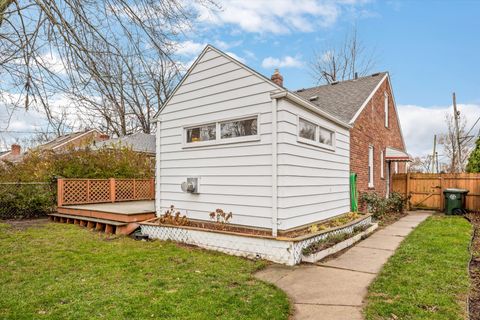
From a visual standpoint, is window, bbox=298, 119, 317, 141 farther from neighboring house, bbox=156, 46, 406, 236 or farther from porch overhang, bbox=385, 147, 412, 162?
porch overhang, bbox=385, 147, 412, 162

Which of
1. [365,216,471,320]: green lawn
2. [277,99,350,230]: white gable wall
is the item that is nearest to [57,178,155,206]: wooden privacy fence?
[277,99,350,230]: white gable wall

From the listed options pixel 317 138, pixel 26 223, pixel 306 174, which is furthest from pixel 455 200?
pixel 26 223

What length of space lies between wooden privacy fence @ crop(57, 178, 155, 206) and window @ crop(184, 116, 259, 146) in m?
6.08

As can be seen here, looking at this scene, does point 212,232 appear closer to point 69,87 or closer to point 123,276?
point 123,276

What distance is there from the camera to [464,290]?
4.29 meters

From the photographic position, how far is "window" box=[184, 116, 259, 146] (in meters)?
6.80

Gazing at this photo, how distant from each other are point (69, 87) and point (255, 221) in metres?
4.18

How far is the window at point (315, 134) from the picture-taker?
7.11 meters

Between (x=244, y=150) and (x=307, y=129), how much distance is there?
1685 mm

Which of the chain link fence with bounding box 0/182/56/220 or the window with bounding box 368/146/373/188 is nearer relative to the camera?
the chain link fence with bounding box 0/182/56/220

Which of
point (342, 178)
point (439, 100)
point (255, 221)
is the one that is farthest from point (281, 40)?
point (439, 100)

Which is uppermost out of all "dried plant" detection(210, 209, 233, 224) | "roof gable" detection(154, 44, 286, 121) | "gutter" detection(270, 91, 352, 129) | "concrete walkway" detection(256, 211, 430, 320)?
"roof gable" detection(154, 44, 286, 121)

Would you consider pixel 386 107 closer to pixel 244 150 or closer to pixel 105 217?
pixel 244 150

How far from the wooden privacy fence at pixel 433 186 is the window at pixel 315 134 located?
8.23 metres
